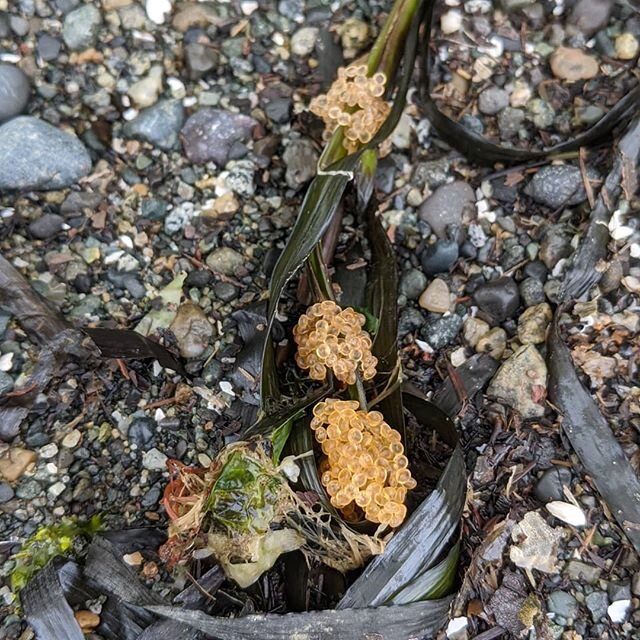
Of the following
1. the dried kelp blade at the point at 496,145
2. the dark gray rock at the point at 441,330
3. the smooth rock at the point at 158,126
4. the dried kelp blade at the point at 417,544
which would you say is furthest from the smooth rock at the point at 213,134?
the dried kelp blade at the point at 417,544

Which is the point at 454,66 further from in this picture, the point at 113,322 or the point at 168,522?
the point at 168,522

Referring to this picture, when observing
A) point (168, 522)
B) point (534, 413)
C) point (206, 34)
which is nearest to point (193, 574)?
point (168, 522)

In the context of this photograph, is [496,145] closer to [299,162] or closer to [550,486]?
[299,162]

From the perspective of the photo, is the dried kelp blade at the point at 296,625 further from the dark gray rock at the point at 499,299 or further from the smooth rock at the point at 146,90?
the smooth rock at the point at 146,90

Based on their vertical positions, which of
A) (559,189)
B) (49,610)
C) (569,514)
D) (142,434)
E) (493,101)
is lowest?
(49,610)

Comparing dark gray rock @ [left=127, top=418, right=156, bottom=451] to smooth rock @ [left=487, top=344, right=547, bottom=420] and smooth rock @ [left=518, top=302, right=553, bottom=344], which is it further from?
smooth rock @ [left=518, top=302, right=553, bottom=344]

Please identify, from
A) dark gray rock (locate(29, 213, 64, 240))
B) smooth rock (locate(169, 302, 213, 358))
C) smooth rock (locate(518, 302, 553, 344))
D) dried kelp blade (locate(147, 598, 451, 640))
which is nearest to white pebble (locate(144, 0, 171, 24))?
dark gray rock (locate(29, 213, 64, 240))

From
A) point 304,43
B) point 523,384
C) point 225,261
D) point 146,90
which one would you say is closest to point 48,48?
point 146,90

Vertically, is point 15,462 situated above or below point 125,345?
below
